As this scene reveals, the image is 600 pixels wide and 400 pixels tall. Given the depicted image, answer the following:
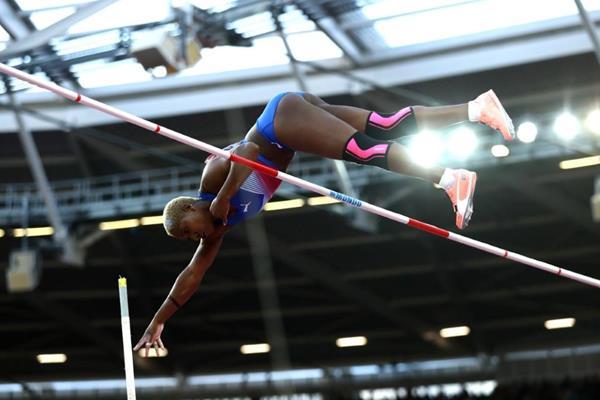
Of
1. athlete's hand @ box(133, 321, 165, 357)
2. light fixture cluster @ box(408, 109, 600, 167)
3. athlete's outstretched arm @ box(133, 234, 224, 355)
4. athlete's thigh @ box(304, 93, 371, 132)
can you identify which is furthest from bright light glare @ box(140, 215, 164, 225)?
athlete's thigh @ box(304, 93, 371, 132)

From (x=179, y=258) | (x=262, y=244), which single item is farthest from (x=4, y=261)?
(x=262, y=244)

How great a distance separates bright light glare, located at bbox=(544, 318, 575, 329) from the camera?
20.9 meters

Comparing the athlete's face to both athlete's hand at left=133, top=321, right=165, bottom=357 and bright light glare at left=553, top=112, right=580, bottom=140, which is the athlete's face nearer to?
athlete's hand at left=133, top=321, right=165, bottom=357

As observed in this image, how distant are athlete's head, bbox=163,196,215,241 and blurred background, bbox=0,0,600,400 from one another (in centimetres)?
582

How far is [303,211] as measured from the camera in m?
17.9

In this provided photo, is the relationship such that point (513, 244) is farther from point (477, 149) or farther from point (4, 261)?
point (4, 261)

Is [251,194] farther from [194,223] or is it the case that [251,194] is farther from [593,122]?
[593,122]

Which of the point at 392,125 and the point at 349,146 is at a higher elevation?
the point at 392,125

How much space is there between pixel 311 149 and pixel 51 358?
777 inches

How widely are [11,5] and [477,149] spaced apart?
21.3ft

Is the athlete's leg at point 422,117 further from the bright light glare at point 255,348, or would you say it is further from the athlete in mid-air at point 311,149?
the bright light glare at point 255,348

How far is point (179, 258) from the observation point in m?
19.7

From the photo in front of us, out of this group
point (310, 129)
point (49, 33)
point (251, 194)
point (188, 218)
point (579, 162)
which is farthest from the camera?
point (579, 162)

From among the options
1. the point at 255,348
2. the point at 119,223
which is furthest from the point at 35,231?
the point at 255,348
